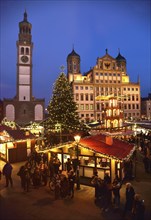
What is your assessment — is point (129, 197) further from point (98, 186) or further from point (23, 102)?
point (23, 102)

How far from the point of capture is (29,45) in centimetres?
5631

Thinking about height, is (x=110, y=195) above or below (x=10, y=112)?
below

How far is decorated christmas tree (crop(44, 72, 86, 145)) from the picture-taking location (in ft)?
85.3

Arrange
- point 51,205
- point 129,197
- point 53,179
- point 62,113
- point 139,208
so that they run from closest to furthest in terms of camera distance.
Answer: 1. point 139,208
2. point 129,197
3. point 51,205
4. point 53,179
5. point 62,113

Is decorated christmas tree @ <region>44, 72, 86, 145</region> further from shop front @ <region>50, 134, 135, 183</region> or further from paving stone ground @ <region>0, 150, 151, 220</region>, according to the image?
paving stone ground @ <region>0, 150, 151, 220</region>

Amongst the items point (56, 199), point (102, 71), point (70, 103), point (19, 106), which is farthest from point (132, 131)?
point (102, 71)

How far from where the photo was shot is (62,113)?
26.5m

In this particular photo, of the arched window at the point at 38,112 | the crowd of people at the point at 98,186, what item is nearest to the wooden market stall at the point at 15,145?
the crowd of people at the point at 98,186

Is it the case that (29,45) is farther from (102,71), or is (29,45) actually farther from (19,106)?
(102,71)

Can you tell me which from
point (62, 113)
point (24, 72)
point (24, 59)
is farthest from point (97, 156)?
point (24, 59)

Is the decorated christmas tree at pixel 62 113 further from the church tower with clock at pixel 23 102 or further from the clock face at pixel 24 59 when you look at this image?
the clock face at pixel 24 59

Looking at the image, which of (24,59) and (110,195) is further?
(24,59)

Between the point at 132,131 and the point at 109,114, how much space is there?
219 inches

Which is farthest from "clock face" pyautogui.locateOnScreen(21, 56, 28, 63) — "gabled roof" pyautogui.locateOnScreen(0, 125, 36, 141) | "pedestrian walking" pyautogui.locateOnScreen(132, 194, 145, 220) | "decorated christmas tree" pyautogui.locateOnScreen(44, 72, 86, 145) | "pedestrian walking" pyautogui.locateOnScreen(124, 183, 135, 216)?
"pedestrian walking" pyautogui.locateOnScreen(132, 194, 145, 220)
